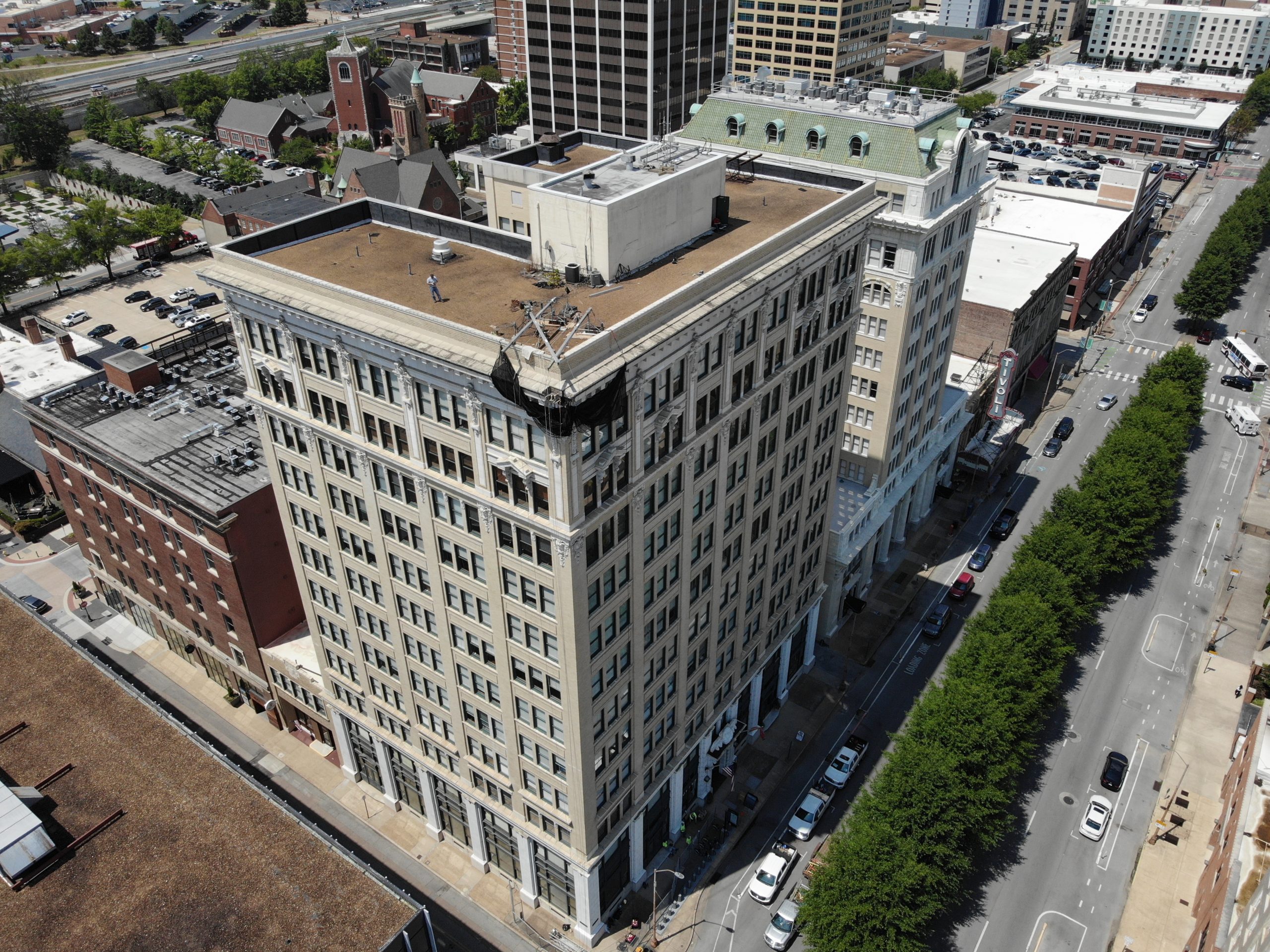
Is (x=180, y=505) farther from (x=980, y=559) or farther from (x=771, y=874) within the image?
(x=980, y=559)

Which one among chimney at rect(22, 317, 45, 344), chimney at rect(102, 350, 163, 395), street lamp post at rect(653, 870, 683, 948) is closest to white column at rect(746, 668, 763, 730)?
street lamp post at rect(653, 870, 683, 948)

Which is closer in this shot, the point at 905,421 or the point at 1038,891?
the point at 1038,891

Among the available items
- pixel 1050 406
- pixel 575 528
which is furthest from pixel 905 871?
pixel 1050 406

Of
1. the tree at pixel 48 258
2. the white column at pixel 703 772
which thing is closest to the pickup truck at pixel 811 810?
the white column at pixel 703 772

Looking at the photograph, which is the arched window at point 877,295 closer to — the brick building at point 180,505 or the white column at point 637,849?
the white column at point 637,849

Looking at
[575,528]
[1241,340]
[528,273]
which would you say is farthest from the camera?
[1241,340]

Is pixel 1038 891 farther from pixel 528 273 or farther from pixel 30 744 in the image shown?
pixel 30 744
